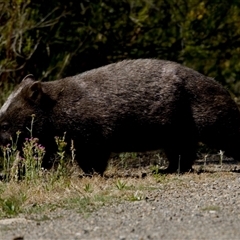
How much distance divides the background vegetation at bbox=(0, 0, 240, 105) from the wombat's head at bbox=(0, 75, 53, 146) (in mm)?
4633

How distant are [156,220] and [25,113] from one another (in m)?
4.12

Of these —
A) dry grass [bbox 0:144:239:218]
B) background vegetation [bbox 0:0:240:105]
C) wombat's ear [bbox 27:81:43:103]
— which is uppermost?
background vegetation [bbox 0:0:240:105]

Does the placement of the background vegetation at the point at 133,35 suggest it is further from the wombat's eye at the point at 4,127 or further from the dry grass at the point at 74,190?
the dry grass at the point at 74,190

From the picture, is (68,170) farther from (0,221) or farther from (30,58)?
(30,58)

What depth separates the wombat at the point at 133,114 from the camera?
11.5m

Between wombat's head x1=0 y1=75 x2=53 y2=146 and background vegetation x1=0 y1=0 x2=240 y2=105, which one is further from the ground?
background vegetation x1=0 y1=0 x2=240 y2=105

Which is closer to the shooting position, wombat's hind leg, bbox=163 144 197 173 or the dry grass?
the dry grass

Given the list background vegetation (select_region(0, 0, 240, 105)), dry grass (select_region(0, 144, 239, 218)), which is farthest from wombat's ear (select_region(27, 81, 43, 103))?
background vegetation (select_region(0, 0, 240, 105))

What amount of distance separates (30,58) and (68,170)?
5.49 metres

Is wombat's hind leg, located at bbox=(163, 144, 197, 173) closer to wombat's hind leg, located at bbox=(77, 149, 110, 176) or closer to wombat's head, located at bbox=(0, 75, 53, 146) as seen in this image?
wombat's hind leg, located at bbox=(77, 149, 110, 176)

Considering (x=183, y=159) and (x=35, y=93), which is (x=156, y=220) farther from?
(x=35, y=93)

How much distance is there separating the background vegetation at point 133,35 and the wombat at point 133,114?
185 inches

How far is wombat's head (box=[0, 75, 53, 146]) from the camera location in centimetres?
1167

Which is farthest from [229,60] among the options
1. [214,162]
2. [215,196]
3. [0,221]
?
[0,221]
